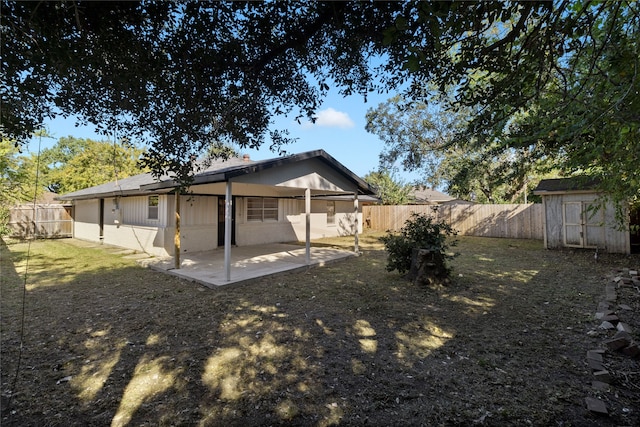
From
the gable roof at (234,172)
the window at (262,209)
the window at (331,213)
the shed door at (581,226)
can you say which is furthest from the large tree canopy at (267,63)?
the window at (331,213)

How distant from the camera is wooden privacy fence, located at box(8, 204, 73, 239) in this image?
14867 millimetres

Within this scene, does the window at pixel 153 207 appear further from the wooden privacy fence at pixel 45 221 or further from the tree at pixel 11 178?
the wooden privacy fence at pixel 45 221

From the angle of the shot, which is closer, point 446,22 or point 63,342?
point 446,22

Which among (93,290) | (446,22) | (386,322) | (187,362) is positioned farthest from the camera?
(93,290)

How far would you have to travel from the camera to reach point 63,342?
379cm

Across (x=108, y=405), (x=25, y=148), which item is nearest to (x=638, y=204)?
(x=108, y=405)

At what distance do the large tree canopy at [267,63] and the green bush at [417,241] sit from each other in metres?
2.92

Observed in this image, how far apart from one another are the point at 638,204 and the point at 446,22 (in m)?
11.5

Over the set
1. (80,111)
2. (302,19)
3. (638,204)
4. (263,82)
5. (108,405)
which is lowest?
(108,405)

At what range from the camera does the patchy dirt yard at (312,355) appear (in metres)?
2.46

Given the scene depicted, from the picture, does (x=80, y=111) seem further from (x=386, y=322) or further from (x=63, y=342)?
(x=386, y=322)

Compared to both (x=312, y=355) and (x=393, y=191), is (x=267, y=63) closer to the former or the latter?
(x=312, y=355)

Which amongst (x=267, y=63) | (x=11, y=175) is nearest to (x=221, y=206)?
(x=11, y=175)

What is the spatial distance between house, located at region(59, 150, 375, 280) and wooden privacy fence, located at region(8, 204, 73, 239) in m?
0.67
